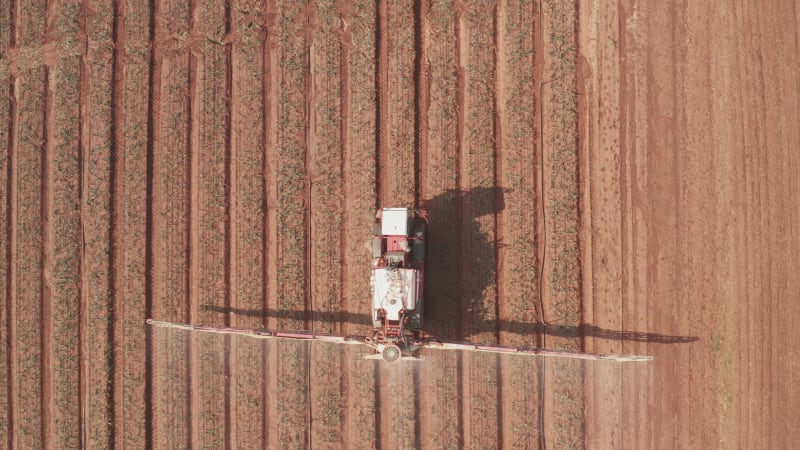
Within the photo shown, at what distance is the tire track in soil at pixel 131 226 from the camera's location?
1073cm

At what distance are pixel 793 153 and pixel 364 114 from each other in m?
8.98

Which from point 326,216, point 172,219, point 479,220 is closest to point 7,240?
point 172,219

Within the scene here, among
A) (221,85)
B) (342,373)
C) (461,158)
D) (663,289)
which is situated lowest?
(342,373)

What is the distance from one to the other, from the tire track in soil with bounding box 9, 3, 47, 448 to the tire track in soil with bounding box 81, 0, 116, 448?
3.35 feet

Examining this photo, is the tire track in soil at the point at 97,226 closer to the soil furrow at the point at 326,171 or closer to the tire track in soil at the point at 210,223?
the tire track in soil at the point at 210,223

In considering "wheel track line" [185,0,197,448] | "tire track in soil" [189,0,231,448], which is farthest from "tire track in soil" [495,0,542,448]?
"wheel track line" [185,0,197,448]

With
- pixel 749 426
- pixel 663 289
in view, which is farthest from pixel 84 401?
pixel 749 426

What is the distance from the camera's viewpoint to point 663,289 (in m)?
9.92

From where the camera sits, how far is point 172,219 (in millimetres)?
10797

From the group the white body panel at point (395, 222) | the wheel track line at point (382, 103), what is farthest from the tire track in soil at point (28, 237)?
the white body panel at point (395, 222)

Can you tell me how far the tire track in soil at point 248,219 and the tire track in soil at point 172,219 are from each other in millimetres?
1075

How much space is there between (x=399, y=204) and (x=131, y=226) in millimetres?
6096

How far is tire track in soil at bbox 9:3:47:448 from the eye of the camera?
1091 centimetres

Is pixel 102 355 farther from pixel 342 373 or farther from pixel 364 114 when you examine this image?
pixel 364 114
